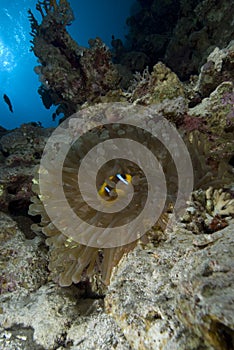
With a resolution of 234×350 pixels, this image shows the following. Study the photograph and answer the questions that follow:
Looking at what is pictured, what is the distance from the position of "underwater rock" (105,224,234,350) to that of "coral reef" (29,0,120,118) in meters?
4.25

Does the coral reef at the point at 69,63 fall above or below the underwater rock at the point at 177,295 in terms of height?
above

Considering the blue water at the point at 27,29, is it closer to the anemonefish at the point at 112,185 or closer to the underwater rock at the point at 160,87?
the underwater rock at the point at 160,87

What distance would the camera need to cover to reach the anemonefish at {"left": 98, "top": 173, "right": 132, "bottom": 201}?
2.05 m

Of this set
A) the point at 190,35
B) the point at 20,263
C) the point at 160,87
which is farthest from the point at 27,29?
the point at 20,263

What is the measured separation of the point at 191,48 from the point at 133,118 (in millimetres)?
5444

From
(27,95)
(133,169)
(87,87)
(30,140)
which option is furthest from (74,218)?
(27,95)

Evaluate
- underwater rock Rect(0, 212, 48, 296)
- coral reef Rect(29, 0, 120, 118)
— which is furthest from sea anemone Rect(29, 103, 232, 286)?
coral reef Rect(29, 0, 120, 118)

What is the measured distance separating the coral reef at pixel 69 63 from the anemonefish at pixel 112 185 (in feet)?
11.4

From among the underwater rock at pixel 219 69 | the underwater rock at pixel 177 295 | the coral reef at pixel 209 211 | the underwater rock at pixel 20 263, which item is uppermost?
the underwater rock at pixel 219 69

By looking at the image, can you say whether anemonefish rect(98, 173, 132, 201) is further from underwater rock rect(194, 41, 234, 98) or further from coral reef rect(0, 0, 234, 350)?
underwater rock rect(194, 41, 234, 98)

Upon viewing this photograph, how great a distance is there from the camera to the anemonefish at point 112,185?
205 centimetres

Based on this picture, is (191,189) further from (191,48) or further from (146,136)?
(191,48)

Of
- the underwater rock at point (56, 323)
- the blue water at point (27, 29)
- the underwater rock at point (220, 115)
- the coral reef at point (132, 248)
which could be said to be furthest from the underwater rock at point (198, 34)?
the blue water at point (27, 29)

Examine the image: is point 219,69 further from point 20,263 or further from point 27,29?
point 27,29
